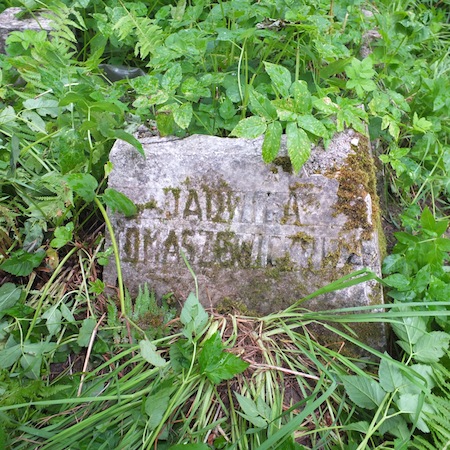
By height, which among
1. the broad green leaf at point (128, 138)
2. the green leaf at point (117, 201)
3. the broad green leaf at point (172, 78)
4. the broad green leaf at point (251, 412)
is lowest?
the broad green leaf at point (251, 412)

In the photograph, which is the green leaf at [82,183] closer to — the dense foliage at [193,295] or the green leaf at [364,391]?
the dense foliage at [193,295]

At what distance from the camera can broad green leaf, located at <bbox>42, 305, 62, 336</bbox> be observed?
182 cm

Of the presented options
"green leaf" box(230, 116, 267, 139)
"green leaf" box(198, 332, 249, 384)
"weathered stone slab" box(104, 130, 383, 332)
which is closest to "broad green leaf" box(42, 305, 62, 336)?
"weathered stone slab" box(104, 130, 383, 332)

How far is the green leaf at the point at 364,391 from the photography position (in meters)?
1.58

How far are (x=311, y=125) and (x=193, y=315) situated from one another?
2.84ft

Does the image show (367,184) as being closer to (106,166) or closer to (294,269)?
(294,269)

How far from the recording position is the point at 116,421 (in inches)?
62.2

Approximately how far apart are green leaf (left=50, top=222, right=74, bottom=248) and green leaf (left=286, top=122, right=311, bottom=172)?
963 millimetres

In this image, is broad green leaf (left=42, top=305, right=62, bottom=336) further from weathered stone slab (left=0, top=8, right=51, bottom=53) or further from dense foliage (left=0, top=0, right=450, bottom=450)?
weathered stone slab (left=0, top=8, right=51, bottom=53)

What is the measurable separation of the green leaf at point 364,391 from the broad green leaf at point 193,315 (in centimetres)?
56

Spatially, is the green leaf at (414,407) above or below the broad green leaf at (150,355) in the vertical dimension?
below

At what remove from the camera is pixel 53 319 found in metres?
1.85

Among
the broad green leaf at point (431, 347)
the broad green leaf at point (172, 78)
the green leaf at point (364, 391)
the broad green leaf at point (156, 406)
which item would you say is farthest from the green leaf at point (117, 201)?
the broad green leaf at point (431, 347)

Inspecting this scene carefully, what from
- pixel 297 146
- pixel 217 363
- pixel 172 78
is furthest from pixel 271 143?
pixel 217 363
